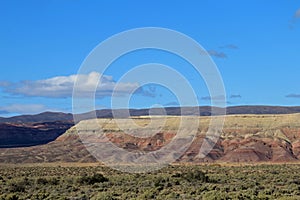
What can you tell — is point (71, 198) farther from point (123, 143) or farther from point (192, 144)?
point (123, 143)

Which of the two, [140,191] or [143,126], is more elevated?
[143,126]

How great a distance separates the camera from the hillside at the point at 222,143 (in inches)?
4281

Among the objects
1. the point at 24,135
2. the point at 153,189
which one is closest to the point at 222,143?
the point at 24,135

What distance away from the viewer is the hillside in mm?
108750

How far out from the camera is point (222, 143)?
4751 inches

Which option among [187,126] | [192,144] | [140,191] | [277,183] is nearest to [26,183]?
[140,191]

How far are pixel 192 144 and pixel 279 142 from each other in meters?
18.0

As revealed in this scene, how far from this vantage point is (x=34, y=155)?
11762 centimetres

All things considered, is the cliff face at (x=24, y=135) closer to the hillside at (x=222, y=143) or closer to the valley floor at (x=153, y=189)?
the hillside at (x=222, y=143)

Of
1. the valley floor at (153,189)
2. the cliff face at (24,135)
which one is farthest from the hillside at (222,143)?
the valley floor at (153,189)


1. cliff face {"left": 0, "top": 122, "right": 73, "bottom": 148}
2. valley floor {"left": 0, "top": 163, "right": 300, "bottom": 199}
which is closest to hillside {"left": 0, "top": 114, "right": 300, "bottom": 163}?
cliff face {"left": 0, "top": 122, "right": 73, "bottom": 148}

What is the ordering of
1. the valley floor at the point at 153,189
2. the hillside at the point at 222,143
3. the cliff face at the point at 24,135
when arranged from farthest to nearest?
the cliff face at the point at 24,135
the hillside at the point at 222,143
the valley floor at the point at 153,189

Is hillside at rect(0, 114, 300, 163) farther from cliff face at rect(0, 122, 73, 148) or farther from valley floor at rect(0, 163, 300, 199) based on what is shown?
valley floor at rect(0, 163, 300, 199)

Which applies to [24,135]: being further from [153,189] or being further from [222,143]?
[153,189]
